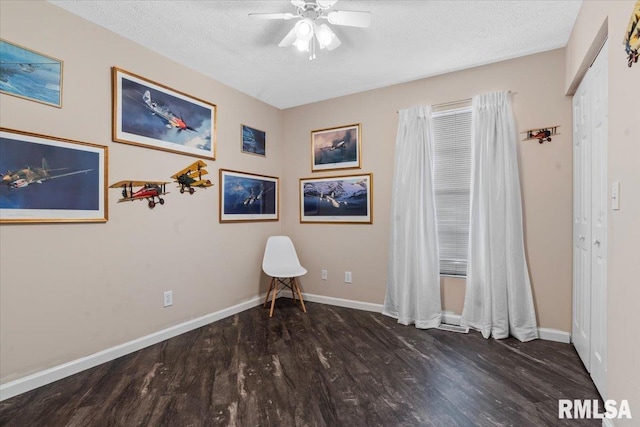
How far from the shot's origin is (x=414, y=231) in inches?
128

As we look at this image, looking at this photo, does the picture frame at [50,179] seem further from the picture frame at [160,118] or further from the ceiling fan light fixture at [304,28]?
the ceiling fan light fixture at [304,28]

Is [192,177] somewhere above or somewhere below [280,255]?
above

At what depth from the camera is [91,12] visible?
2244 mm

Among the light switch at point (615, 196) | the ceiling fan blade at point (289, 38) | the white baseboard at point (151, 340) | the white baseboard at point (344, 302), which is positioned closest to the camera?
the light switch at point (615, 196)

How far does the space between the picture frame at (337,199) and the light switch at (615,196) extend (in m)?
2.25

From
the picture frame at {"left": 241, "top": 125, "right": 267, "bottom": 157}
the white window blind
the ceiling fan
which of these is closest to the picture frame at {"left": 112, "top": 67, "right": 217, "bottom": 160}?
the picture frame at {"left": 241, "top": 125, "right": 267, "bottom": 157}

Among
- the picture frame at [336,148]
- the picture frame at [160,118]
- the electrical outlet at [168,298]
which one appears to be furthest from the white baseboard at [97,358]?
the picture frame at [336,148]

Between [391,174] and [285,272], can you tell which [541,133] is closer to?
[391,174]

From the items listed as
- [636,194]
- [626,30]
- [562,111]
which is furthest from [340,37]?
[636,194]

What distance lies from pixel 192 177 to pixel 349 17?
2.04 m

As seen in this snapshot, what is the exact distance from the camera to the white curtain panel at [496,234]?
2.77 meters

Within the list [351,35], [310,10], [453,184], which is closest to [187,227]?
[310,10]

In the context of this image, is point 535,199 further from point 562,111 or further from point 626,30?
point 626,30

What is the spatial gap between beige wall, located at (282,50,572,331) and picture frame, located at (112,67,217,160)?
4.25 feet
